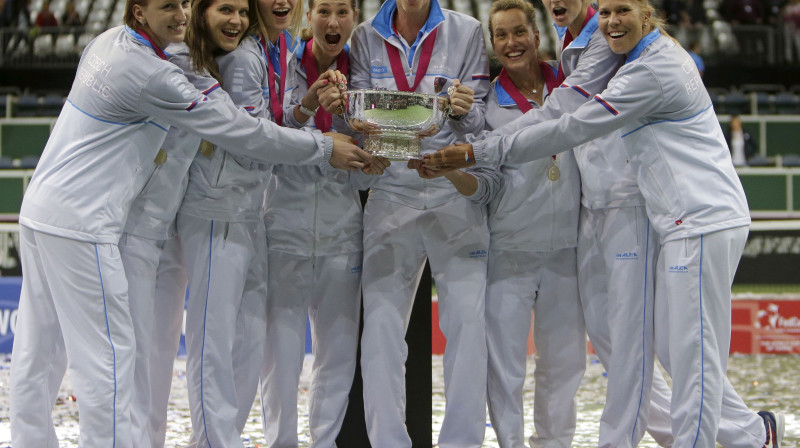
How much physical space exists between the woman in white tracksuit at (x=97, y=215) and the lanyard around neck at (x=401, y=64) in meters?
0.81

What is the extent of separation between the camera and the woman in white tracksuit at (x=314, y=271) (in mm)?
3777

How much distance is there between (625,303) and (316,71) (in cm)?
168

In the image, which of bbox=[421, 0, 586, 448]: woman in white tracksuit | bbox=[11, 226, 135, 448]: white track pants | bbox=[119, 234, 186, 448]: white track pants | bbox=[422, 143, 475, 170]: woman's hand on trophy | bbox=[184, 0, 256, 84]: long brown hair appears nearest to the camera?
bbox=[11, 226, 135, 448]: white track pants

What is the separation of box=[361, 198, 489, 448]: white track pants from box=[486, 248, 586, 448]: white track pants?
10 cm

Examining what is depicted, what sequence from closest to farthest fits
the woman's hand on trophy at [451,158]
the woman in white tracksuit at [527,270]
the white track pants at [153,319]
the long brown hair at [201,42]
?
the white track pants at [153,319] → the long brown hair at [201,42] → the woman's hand on trophy at [451,158] → the woman in white tracksuit at [527,270]

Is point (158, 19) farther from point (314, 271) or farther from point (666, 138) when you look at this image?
point (666, 138)

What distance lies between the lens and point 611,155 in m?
3.74

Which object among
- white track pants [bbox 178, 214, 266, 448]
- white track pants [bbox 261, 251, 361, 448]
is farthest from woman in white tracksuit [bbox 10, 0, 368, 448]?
white track pants [bbox 261, 251, 361, 448]

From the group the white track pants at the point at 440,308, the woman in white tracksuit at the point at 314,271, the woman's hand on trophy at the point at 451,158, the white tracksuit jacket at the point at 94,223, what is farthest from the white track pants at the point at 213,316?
the woman's hand on trophy at the point at 451,158

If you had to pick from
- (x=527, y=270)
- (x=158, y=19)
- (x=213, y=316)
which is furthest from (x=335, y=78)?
(x=527, y=270)

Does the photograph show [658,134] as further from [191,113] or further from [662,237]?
[191,113]

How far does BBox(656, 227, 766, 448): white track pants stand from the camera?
3.30 meters

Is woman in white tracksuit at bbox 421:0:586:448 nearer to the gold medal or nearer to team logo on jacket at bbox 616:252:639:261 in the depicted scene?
the gold medal

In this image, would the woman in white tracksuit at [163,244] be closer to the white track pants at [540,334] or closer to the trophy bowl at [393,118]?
the trophy bowl at [393,118]
